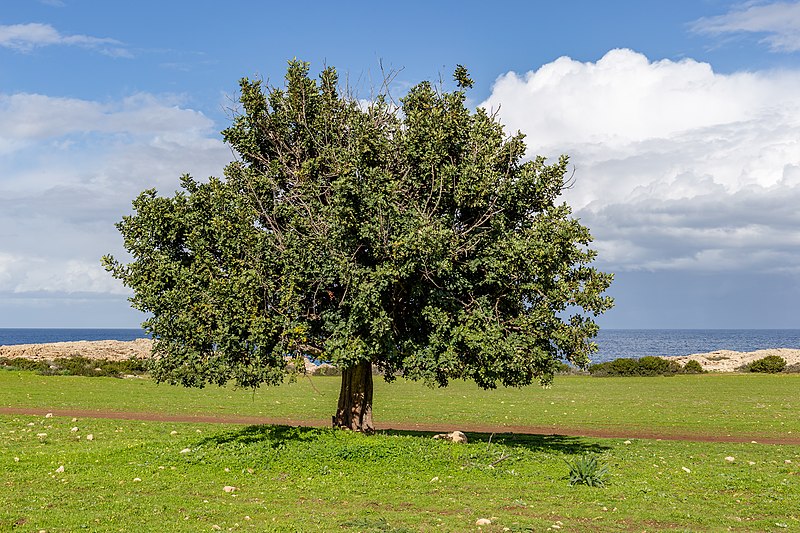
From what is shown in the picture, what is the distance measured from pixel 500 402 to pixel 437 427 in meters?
14.8

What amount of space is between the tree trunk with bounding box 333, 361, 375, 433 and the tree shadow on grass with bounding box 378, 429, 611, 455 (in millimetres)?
921

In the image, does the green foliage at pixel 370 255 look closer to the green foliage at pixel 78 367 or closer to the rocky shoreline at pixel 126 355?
the green foliage at pixel 78 367

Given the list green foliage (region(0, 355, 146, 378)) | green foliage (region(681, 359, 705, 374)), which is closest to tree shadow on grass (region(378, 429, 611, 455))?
green foliage (region(0, 355, 146, 378))

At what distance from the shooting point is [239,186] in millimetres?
24344

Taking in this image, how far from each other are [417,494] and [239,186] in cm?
1254

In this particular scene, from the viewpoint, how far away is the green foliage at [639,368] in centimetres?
7675

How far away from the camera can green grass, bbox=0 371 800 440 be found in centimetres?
3762

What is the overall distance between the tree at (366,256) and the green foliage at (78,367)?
46.9 m

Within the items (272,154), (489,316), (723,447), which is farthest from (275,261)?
(723,447)

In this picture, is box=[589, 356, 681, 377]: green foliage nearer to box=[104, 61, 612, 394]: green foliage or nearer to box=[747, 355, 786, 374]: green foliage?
box=[747, 355, 786, 374]: green foliage

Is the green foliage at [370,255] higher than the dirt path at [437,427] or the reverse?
higher

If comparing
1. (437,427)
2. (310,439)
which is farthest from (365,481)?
(437,427)

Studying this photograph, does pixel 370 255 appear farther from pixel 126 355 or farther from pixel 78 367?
pixel 126 355

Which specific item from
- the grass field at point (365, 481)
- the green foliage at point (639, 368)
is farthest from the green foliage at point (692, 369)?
the grass field at point (365, 481)
